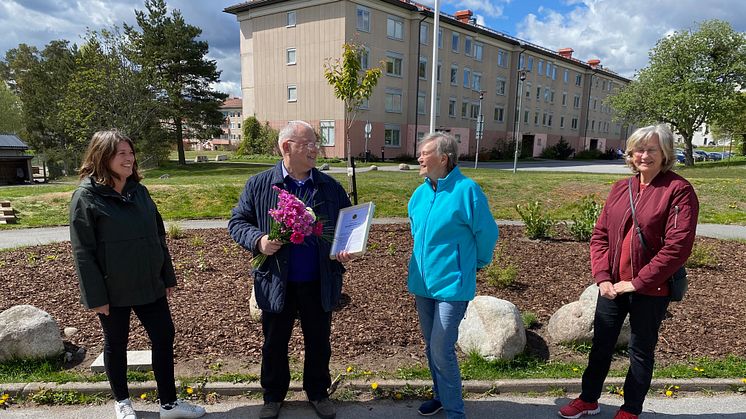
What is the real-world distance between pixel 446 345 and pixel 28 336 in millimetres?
3294

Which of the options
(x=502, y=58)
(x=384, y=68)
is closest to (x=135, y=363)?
(x=384, y=68)

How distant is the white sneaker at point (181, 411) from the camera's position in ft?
9.87

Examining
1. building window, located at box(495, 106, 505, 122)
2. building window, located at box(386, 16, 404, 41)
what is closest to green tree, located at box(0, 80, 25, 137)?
building window, located at box(386, 16, 404, 41)

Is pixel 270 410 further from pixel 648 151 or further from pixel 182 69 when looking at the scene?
pixel 182 69

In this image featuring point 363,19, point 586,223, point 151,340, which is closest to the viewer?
point 151,340

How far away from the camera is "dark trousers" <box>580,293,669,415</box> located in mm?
2750

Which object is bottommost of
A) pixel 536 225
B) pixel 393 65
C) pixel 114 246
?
pixel 536 225

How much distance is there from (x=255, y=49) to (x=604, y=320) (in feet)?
125

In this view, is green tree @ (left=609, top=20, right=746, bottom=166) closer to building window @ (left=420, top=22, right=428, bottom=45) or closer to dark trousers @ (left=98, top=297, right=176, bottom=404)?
building window @ (left=420, top=22, right=428, bottom=45)

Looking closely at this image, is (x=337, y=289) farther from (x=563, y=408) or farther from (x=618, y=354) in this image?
(x=618, y=354)

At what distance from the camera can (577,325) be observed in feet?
13.1

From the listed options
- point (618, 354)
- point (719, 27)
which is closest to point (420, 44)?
point (719, 27)

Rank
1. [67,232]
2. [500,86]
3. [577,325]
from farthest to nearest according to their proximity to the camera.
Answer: [500,86]
[67,232]
[577,325]

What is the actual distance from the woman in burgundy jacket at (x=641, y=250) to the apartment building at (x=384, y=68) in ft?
84.6
